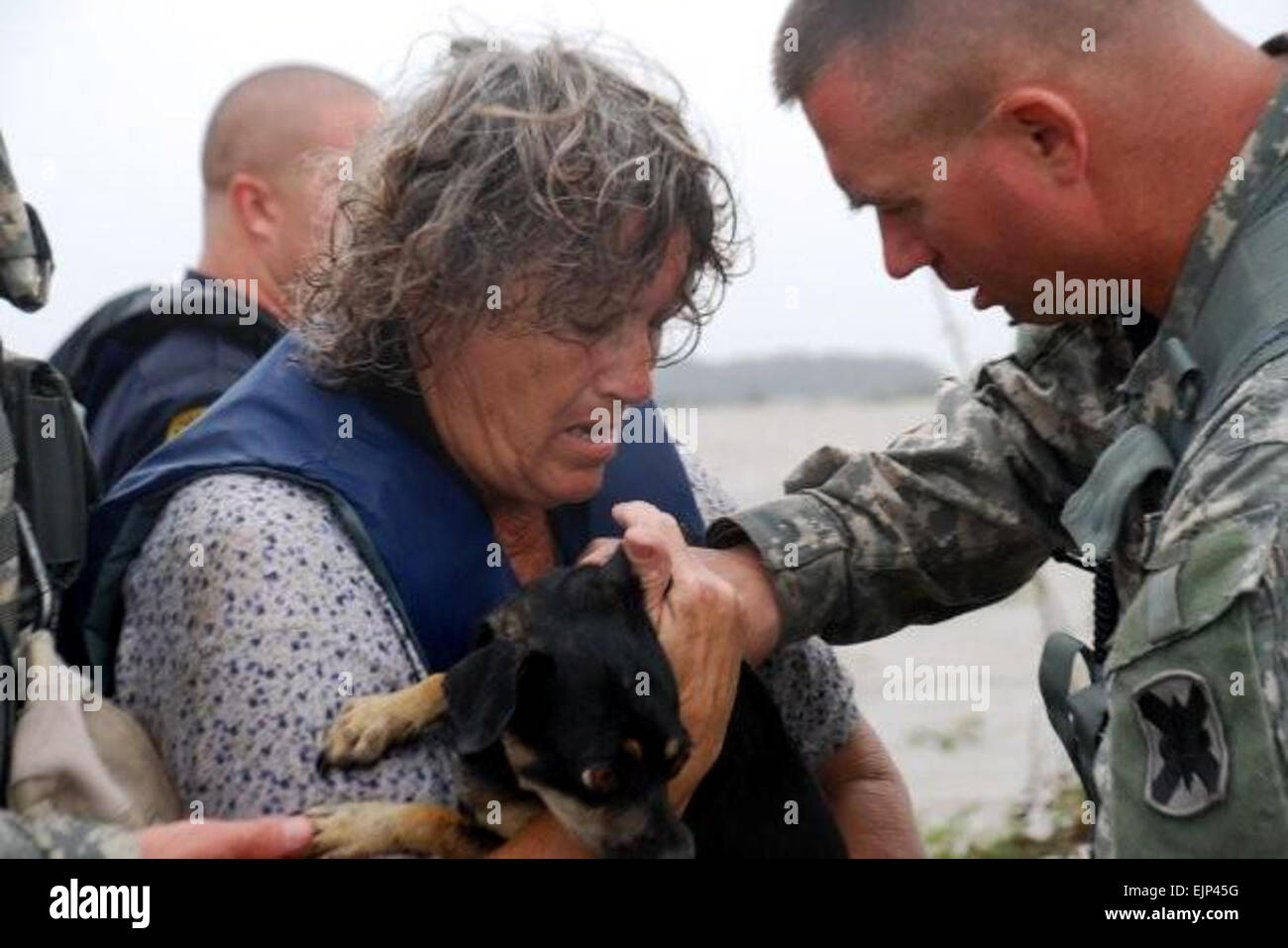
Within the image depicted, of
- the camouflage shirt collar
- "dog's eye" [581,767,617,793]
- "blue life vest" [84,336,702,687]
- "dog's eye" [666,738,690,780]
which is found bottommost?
"dog's eye" [581,767,617,793]

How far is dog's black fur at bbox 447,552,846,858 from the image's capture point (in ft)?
8.90

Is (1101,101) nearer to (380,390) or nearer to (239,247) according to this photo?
(380,390)

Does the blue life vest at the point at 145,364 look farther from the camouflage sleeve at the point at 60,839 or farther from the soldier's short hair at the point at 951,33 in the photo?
the camouflage sleeve at the point at 60,839

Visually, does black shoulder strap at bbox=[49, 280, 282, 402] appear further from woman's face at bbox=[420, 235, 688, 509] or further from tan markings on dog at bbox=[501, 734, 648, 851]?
tan markings on dog at bbox=[501, 734, 648, 851]

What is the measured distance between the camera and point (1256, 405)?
95.6 inches

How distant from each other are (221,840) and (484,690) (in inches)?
17.7

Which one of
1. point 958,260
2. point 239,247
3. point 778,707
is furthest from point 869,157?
point 239,247

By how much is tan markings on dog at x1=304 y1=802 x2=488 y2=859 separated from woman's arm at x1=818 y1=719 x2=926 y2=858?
33.9 inches

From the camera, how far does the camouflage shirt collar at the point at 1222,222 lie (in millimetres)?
2715

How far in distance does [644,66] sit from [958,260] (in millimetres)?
570

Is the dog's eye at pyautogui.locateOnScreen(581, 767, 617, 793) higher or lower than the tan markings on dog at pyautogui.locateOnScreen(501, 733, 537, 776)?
lower

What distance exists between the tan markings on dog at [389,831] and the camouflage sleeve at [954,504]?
2.37 feet

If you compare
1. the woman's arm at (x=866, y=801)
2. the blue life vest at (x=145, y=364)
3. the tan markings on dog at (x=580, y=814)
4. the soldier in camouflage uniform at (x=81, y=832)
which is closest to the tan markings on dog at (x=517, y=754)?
the tan markings on dog at (x=580, y=814)

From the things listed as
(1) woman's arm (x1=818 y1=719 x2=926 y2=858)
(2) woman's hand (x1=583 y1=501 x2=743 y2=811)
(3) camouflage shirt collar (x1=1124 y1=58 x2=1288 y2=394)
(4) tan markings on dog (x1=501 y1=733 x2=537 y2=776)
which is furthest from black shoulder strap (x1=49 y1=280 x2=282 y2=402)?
(3) camouflage shirt collar (x1=1124 y1=58 x2=1288 y2=394)
